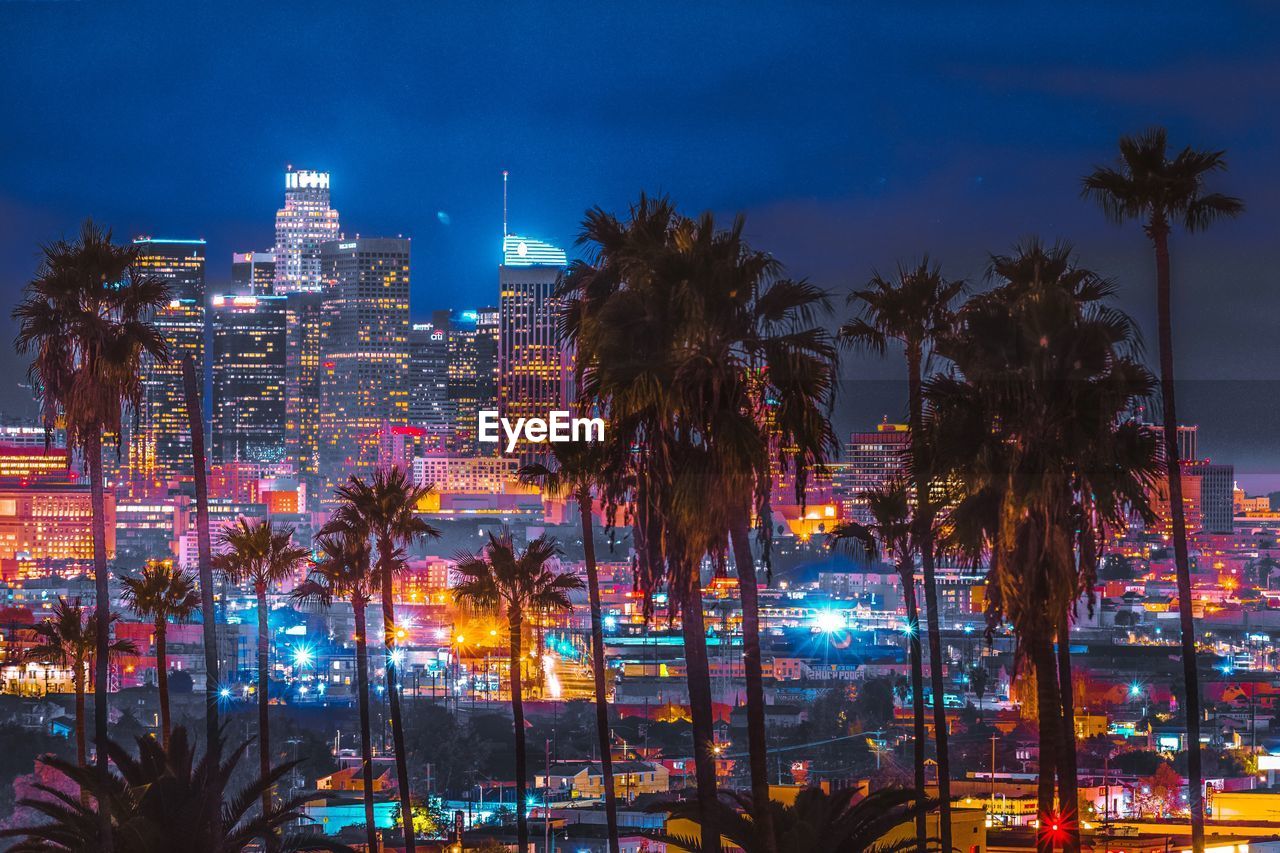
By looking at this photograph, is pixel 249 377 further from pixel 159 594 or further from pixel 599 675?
pixel 599 675

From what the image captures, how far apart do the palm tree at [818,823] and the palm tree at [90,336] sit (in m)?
6.50

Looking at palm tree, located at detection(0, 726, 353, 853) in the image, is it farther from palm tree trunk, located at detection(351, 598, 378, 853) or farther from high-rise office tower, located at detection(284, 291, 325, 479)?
high-rise office tower, located at detection(284, 291, 325, 479)

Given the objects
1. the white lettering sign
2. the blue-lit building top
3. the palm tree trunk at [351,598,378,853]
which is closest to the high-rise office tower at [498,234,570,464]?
the blue-lit building top

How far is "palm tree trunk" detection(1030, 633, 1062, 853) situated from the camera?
10.8 meters

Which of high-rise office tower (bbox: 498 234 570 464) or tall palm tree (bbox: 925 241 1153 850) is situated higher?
high-rise office tower (bbox: 498 234 570 464)

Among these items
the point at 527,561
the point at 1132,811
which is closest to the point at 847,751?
the point at 1132,811

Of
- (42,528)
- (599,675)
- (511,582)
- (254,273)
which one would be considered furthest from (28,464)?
(254,273)

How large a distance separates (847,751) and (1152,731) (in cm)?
847

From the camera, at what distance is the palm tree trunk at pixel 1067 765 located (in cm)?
1151

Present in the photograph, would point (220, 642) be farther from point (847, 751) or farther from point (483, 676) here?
point (847, 751)

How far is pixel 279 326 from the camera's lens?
15962cm

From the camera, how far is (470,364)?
14125 cm

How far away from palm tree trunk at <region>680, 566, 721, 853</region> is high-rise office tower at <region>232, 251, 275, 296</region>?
16746 centimetres

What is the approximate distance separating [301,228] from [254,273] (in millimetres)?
12740
